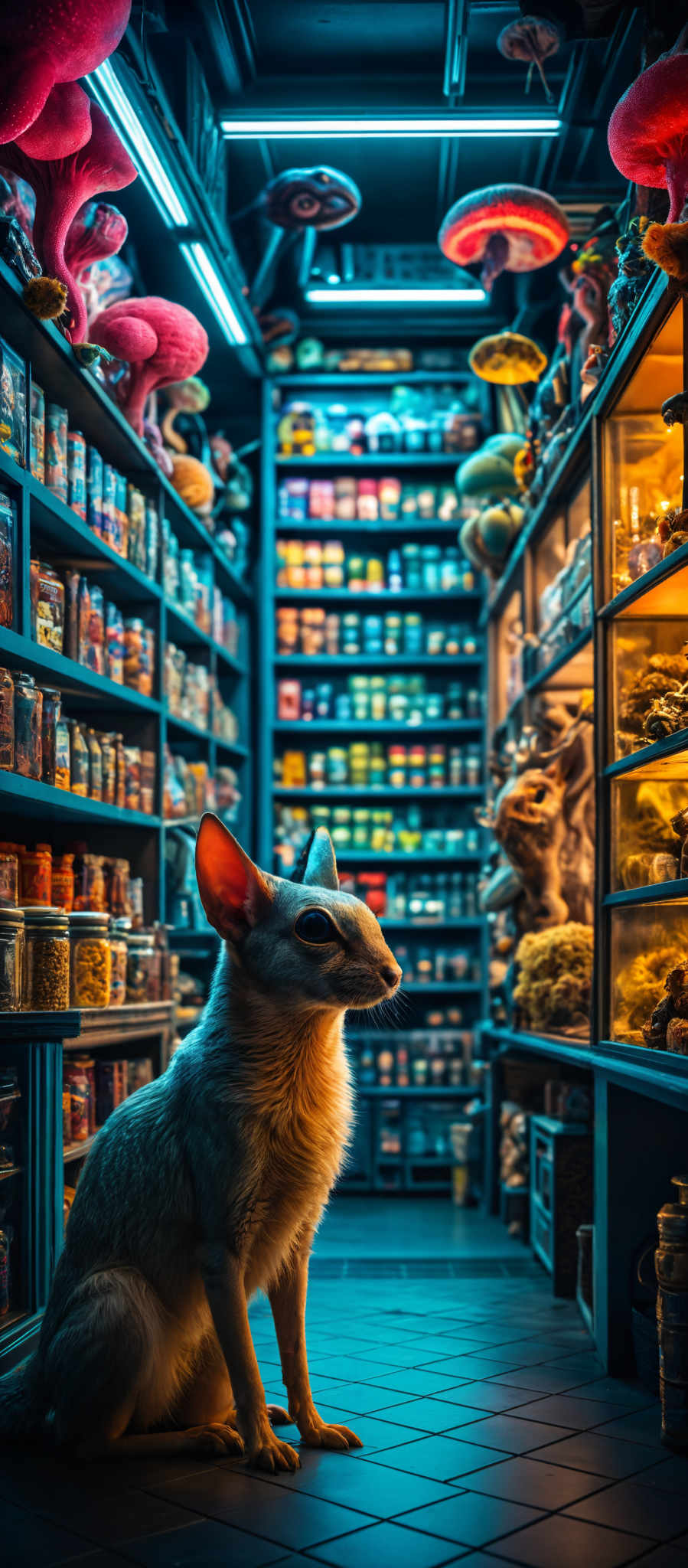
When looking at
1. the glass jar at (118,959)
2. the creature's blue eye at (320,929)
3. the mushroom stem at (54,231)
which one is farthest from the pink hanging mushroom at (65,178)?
the creature's blue eye at (320,929)

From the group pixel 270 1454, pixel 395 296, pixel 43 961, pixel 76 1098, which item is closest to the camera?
pixel 270 1454

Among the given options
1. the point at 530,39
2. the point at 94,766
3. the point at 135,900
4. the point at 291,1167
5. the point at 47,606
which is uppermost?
the point at 530,39

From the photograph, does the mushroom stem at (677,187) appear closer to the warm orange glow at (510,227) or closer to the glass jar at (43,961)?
the warm orange glow at (510,227)

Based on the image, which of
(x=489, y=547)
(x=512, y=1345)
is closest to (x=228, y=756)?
(x=489, y=547)

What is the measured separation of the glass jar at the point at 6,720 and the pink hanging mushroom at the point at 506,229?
2412mm

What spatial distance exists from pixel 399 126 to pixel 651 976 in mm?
2916

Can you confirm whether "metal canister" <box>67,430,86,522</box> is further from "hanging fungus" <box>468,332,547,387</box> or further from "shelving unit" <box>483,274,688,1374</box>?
"hanging fungus" <box>468,332,547,387</box>

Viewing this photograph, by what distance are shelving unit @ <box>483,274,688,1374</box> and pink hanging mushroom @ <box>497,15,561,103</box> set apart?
1.21 meters

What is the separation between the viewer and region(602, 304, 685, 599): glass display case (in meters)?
2.88

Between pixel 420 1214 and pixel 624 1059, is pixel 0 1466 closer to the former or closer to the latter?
pixel 624 1059

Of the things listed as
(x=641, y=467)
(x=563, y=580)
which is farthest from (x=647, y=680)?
(x=563, y=580)

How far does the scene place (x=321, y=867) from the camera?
7.47ft

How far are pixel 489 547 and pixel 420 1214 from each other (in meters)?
2.99

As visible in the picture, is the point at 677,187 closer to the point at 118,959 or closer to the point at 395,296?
the point at 118,959
